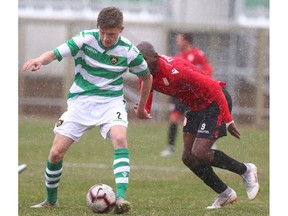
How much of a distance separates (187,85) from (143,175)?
3.35 m

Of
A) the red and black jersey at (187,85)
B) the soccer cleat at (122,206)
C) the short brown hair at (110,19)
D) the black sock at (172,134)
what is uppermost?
the short brown hair at (110,19)

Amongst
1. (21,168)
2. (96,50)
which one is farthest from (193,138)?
(21,168)

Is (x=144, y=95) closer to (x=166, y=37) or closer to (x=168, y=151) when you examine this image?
(x=168, y=151)

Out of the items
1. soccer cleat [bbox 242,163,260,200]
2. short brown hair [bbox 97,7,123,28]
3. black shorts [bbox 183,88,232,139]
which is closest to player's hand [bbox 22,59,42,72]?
short brown hair [bbox 97,7,123,28]

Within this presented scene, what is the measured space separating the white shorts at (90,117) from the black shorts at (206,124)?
0.98 metres

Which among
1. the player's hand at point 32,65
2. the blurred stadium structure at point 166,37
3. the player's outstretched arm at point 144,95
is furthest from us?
the blurred stadium structure at point 166,37

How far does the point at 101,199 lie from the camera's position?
6.71m

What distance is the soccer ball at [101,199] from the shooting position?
668 cm

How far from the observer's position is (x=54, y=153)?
6.98m

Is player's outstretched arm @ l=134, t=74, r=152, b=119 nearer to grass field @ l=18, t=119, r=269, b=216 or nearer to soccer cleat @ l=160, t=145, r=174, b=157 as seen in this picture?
grass field @ l=18, t=119, r=269, b=216

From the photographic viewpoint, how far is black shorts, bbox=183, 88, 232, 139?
7.68 metres

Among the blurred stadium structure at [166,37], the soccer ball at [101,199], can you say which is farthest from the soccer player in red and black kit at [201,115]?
the blurred stadium structure at [166,37]

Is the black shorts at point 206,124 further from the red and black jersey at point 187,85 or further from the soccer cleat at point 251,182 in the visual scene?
the soccer cleat at point 251,182

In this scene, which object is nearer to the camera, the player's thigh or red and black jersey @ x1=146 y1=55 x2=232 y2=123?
the player's thigh
